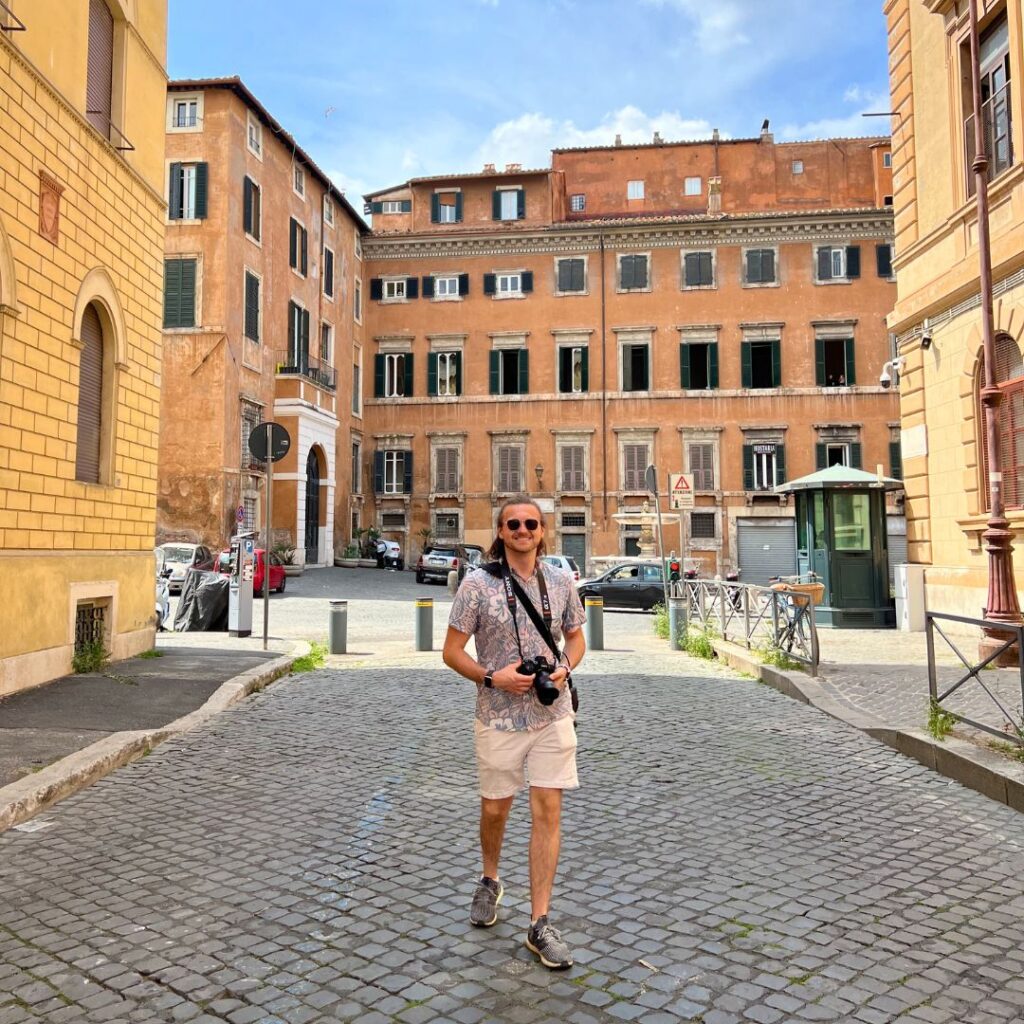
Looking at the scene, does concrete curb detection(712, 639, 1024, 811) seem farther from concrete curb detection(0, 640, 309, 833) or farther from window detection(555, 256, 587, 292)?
window detection(555, 256, 587, 292)

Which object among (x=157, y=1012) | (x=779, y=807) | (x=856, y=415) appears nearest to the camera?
(x=157, y=1012)

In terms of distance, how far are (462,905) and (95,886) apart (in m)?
1.61

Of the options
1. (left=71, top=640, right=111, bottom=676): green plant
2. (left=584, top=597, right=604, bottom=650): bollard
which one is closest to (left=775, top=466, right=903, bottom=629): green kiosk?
(left=584, top=597, right=604, bottom=650): bollard

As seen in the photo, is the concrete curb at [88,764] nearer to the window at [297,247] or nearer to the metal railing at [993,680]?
the metal railing at [993,680]

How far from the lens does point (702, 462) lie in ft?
118

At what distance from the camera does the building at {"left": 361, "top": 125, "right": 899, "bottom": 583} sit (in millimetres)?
35625

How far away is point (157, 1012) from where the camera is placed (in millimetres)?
2869

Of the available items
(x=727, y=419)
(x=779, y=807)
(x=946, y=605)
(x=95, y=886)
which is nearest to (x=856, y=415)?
(x=727, y=419)

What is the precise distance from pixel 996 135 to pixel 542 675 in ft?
39.6

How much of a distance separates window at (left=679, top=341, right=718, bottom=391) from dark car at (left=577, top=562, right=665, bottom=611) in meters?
15.4

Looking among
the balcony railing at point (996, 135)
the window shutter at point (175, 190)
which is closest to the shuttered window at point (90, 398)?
the balcony railing at point (996, 135)

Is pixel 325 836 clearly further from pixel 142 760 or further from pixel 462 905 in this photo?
pixel 142 760

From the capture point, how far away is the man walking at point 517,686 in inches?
133

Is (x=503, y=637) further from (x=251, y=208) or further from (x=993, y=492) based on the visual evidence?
(x=251, y=208)
